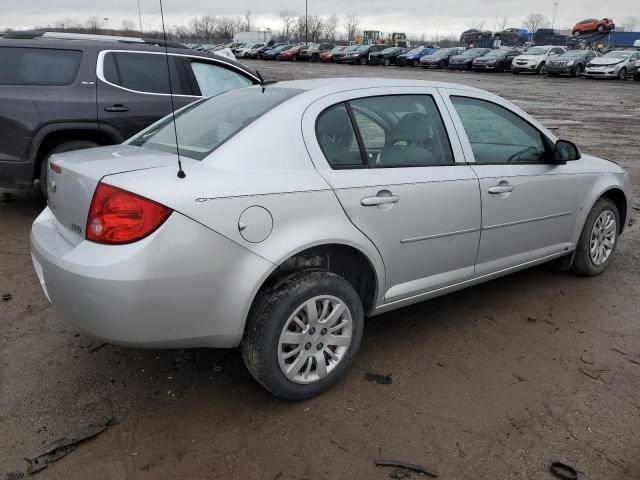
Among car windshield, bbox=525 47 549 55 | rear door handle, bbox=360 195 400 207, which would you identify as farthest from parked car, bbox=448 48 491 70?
rear door handle, bbox=360 195 400 207

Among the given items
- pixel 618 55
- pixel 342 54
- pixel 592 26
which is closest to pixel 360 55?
pixel 342 54

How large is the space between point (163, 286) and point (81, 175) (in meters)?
0.75

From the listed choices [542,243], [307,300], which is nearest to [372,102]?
[307,300]

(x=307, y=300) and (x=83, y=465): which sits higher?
(x=307, y=300)

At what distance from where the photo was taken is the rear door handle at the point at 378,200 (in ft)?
9.86

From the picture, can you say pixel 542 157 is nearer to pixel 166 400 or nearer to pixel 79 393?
pixel 166 400

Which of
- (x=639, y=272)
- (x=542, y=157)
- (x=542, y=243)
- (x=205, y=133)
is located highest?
(x=205, y=133)

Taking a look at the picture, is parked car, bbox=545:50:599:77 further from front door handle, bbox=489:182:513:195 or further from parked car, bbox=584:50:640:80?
front door handle, bbox=489:182:513:195

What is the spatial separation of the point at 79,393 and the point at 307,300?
131 cm

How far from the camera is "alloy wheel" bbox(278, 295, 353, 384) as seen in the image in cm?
286

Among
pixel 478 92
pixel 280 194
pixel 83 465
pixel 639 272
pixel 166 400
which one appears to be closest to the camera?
pixel 83 465

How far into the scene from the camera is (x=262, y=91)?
3.52 meters

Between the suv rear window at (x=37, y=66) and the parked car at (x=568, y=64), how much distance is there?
1301 inches

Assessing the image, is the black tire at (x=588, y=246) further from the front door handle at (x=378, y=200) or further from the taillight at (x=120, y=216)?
the taillight at (x=120, y=216)
